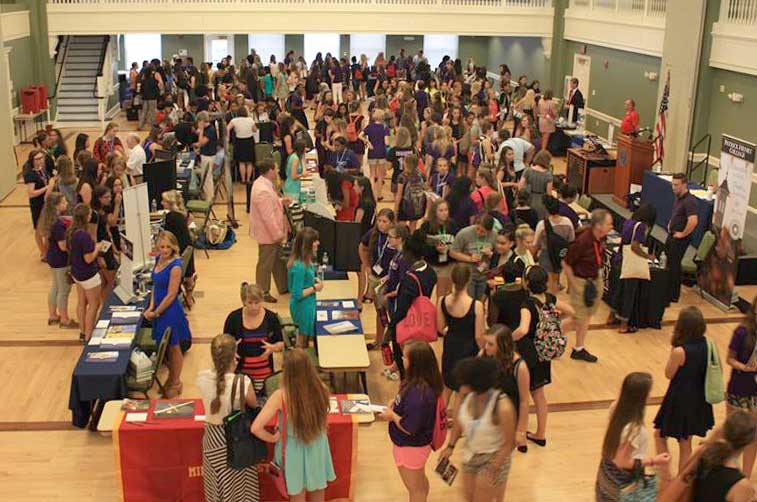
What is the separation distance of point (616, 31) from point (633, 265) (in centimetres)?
1096

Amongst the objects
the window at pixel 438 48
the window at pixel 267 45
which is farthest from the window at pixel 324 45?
the window at pixel 438 48

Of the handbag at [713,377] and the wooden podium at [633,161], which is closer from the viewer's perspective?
the handbag at [713,377]

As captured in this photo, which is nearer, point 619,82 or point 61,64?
point 619,82

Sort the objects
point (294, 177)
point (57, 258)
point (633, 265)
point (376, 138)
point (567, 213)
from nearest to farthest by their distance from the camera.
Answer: point (57, 258) < point (633, 265) < point (567, 213) < point (294, 177) < point (376, 138)

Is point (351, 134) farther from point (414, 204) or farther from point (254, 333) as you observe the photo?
point (254, 333)

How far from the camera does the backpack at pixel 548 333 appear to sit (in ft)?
21.5

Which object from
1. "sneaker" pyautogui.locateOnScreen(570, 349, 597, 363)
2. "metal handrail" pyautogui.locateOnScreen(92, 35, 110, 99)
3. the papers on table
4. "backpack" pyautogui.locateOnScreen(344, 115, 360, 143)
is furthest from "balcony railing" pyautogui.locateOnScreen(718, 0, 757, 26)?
"metal handrail" pyautogui.locateOnScreen(92, 35, 110, 99)

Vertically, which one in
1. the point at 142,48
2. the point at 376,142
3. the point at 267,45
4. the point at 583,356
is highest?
the point at 267,45

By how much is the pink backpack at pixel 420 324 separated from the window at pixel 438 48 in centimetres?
2742

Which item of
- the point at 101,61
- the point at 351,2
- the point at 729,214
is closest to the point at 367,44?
the point at 351,2

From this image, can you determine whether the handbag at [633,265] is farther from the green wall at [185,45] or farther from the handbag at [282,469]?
the green wall at [185,45]

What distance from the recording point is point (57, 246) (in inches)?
348

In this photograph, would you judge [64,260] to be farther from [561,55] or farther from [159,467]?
[561,55]

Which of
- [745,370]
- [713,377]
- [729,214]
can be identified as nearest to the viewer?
[713,377]
